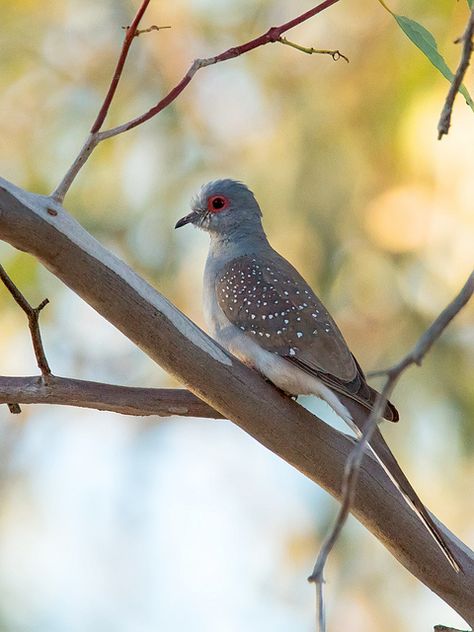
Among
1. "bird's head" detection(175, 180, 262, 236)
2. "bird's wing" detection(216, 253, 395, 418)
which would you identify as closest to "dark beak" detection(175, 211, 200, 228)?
"bird's head" detection(175, 180, 262, 236)

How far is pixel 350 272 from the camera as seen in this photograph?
5742mm

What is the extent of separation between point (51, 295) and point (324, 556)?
14.3 feet

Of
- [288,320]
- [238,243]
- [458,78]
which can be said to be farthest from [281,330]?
[458,78]

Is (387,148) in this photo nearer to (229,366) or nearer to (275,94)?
(275,94)

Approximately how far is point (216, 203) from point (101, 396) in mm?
1880

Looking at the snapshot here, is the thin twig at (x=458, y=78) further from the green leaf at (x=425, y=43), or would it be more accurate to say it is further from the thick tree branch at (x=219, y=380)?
the thick tree branch at (x=219, y=380)

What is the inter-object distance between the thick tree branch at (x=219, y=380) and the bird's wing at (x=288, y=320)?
1.65 ft

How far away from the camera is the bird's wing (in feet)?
11.5

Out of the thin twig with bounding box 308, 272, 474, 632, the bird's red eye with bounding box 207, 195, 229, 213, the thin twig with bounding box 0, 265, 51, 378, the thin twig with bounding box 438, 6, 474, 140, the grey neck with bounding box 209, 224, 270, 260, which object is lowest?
the thin twig with bounding box 308, 272, 474, 632

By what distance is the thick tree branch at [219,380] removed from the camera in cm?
239

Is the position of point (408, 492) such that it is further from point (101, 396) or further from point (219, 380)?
point (101, 396)

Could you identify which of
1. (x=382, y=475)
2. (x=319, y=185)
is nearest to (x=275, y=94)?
(x=319, y=185)

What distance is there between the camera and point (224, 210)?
4523 millimetres

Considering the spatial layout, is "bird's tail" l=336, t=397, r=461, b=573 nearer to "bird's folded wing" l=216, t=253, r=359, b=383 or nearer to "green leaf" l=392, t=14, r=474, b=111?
"bird's folded wing" l=216, t=253, r=359, b=383
